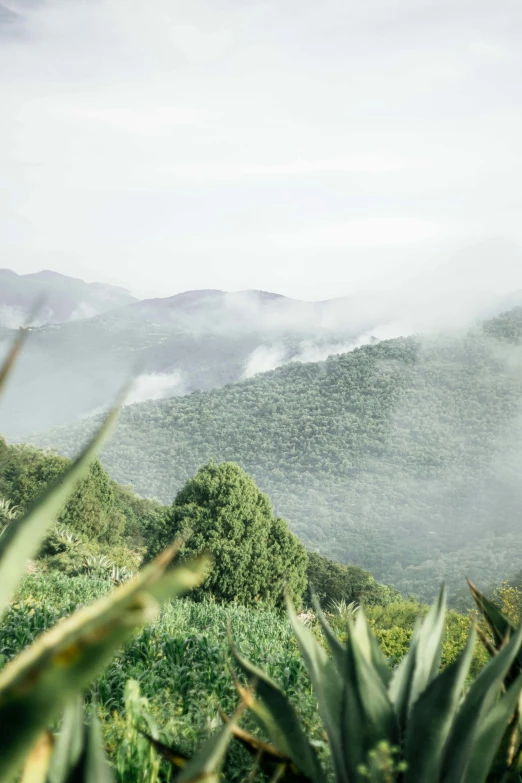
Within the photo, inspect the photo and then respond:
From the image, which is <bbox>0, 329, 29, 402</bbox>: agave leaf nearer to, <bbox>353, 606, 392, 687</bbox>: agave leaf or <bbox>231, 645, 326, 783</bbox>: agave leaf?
<bbox>231, 645, 326, 783</bbox>: agave leaf

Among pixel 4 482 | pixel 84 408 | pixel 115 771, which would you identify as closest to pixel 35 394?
pixel 84 408

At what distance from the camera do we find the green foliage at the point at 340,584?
20581 millimetres

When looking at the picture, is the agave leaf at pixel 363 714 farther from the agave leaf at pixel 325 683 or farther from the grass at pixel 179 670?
the grass at pixel 179 670

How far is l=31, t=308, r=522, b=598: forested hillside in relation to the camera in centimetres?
6894

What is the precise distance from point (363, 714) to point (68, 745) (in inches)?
25.8

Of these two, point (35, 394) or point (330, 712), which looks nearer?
point (330, 712)

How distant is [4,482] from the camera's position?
2056cm

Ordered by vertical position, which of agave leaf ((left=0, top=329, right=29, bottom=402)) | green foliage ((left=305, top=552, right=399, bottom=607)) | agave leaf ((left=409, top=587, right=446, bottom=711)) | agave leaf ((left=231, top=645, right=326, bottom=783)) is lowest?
green foliage ((left=305, top=552, right=399, bottom=607))

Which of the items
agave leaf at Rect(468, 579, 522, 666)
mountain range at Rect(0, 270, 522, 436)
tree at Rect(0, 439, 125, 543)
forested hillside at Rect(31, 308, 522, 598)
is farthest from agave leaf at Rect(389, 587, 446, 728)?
mountain range at Rect(0, 270, 522, 436)

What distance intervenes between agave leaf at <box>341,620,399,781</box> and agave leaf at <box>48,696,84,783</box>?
0.58 m

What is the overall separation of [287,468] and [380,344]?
31.0m

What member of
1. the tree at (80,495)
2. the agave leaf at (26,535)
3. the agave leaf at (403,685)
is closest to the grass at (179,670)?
the agave leaf at (403,685)

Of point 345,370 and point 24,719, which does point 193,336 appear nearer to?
point 345,370

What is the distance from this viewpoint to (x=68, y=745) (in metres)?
1.10
